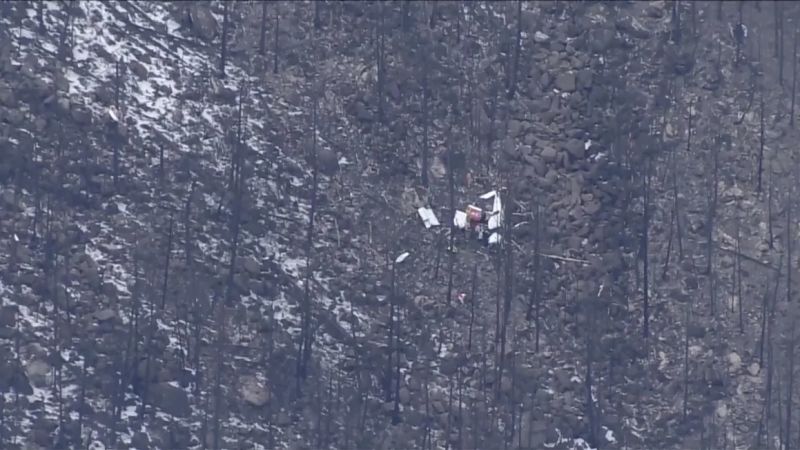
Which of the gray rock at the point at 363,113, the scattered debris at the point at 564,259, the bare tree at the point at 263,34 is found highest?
the bare tree at the point at 263,34

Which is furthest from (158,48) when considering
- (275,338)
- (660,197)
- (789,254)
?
(789,254)

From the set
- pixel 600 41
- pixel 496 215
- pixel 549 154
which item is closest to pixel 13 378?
pixel 496 215

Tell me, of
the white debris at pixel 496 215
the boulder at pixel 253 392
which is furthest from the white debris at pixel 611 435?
the boulder at pixel 253 392

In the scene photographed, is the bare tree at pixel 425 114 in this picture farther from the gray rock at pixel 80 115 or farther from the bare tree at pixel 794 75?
the bare tree at pixel 794 75

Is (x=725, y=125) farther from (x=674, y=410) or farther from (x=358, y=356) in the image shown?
(x=358, y=356)

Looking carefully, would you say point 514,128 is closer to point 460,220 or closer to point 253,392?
point 460,220
